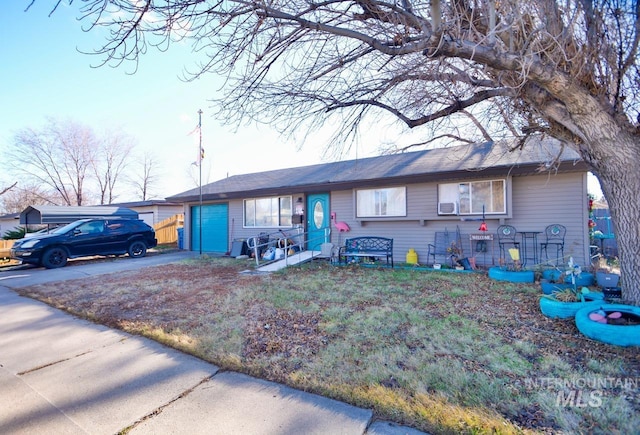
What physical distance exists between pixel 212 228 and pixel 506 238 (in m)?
11.1

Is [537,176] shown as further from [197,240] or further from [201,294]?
[197,240]

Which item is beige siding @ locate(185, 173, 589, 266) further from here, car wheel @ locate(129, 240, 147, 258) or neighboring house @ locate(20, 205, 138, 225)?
neighboring house @ locate(20, 205, 138, 225)

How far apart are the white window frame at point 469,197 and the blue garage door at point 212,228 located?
28.5ft

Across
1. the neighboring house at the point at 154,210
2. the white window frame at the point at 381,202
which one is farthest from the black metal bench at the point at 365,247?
the neighboring house at the point at 154,210

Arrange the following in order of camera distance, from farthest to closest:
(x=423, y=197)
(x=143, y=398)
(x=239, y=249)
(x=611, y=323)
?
(x=239, y=249) < (x=423, y=197) < (x=611, y=323) < (x=143, y=398)

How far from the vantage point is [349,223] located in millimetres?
10203

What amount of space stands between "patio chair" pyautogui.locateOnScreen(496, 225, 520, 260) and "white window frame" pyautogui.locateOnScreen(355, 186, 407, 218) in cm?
251

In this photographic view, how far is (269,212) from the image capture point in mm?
12008

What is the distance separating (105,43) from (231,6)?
4.97 feet

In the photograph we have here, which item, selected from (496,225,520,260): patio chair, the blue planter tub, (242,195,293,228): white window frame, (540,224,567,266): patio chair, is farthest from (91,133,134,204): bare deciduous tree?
the blue planter tub

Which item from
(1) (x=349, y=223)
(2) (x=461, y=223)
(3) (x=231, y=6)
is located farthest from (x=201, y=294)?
(2) (x=461, y=223)

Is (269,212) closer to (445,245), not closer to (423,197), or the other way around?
(423,197)

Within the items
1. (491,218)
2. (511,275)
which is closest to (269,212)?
(491,218)

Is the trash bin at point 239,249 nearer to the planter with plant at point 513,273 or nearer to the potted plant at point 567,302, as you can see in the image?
the planter with plant at point 513,273
